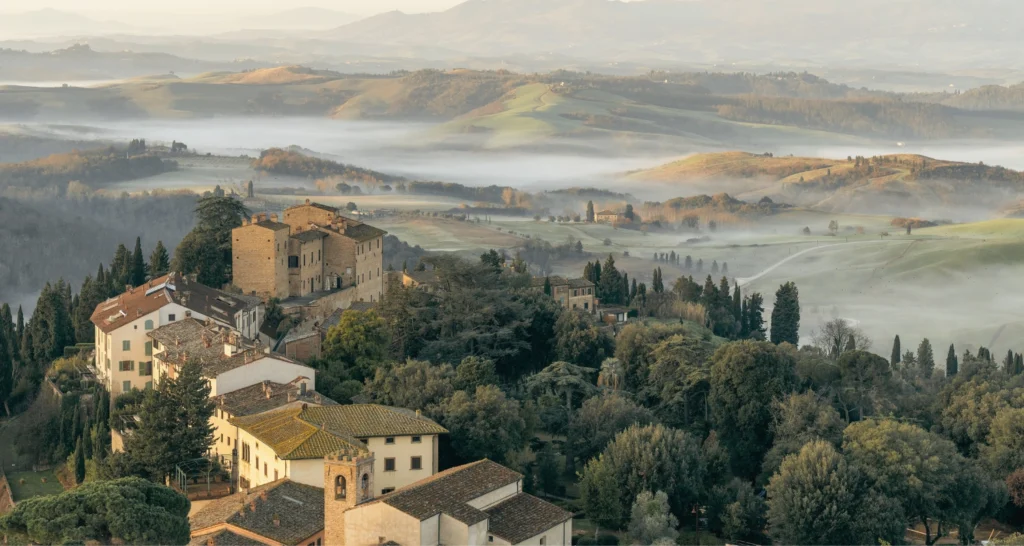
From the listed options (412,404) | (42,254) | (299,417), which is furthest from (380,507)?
(42,254)

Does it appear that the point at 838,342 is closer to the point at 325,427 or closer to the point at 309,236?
the point at 309,236

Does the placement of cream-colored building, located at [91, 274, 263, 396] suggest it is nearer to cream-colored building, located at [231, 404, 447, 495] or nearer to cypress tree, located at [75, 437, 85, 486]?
cypress tree, located at [75, 437, 85, 486]

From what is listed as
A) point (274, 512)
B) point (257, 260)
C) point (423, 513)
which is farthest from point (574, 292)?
point (423, 513)

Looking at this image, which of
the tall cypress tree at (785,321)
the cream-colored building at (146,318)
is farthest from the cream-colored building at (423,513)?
the tall cypress tree at (785,321)

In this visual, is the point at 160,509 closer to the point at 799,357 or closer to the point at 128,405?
the point at 128,405

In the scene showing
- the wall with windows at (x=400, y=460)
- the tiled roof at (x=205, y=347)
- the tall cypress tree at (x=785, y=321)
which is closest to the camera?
the wall with windows at (x=400, y=460)

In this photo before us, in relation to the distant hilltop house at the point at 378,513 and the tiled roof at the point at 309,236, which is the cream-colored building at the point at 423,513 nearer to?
the distant hilltop house at the point at 378,513
